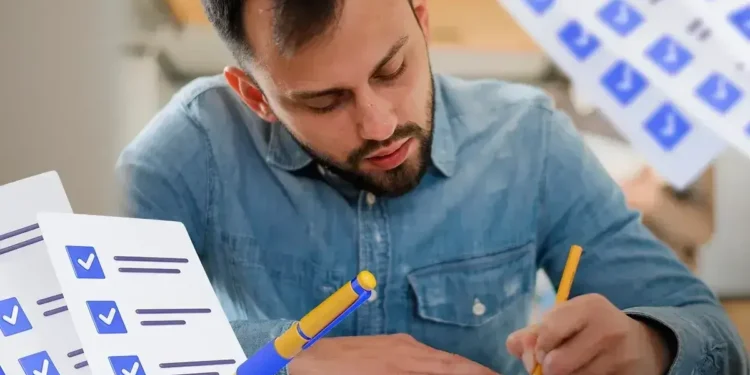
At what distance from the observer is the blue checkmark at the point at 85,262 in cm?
38

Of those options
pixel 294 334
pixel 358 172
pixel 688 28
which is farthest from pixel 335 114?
pixel 688 28

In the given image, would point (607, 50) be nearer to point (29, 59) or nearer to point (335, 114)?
point (335, 114)

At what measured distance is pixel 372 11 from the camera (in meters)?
0.39

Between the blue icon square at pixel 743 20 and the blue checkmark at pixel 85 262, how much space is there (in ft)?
1.47

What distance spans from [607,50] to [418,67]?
0.16 m

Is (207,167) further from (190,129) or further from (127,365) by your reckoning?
(127,365)

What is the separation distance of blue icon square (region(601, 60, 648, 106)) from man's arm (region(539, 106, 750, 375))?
0.04 metres

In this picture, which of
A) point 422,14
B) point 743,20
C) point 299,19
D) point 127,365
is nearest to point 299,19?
point 299,19

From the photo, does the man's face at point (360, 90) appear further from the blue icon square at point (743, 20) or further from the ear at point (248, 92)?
the blue icon square at point (743, 20)

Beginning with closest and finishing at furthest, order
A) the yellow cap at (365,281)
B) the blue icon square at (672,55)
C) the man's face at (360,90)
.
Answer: the yellow cap at (365,281) < the man's face at (360,90) < the blue icon square at (672,55)

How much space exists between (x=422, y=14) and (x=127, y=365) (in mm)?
275

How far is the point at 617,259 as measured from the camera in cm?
47

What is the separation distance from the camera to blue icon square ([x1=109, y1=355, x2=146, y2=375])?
362 millimetres

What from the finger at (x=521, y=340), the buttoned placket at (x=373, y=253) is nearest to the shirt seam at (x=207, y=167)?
the buttoned placket at (x=373, y=253)
